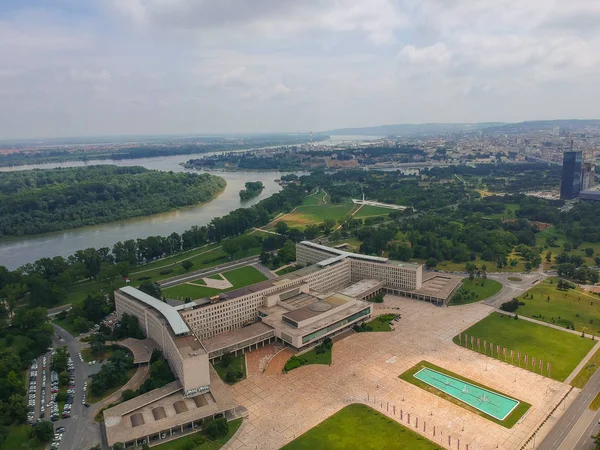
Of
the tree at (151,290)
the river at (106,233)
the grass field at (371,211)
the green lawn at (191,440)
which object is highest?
the tree at (151,290)

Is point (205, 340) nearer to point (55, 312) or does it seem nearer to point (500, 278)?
point (55, 312)

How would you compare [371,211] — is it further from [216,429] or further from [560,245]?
[216,429]

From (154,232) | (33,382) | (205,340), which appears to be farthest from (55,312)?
(154,232)

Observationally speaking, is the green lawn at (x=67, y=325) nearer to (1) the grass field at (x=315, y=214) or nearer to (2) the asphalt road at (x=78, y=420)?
(2) the asphalt road at (x=78, y=420)

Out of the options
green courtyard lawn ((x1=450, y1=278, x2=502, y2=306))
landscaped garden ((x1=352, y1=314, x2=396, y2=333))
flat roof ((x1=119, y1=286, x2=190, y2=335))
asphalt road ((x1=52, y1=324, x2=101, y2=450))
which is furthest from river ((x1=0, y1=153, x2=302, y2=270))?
green courtyard lawn ((x1=450, y1=278, x2=502, y2=306))

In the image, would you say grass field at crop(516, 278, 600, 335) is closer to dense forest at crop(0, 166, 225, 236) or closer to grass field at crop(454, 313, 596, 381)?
grass field at crop(454, 313, 596, 381)

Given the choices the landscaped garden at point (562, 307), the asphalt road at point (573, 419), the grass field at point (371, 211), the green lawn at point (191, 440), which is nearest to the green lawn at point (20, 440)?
the green lawn at point (191, 440)
